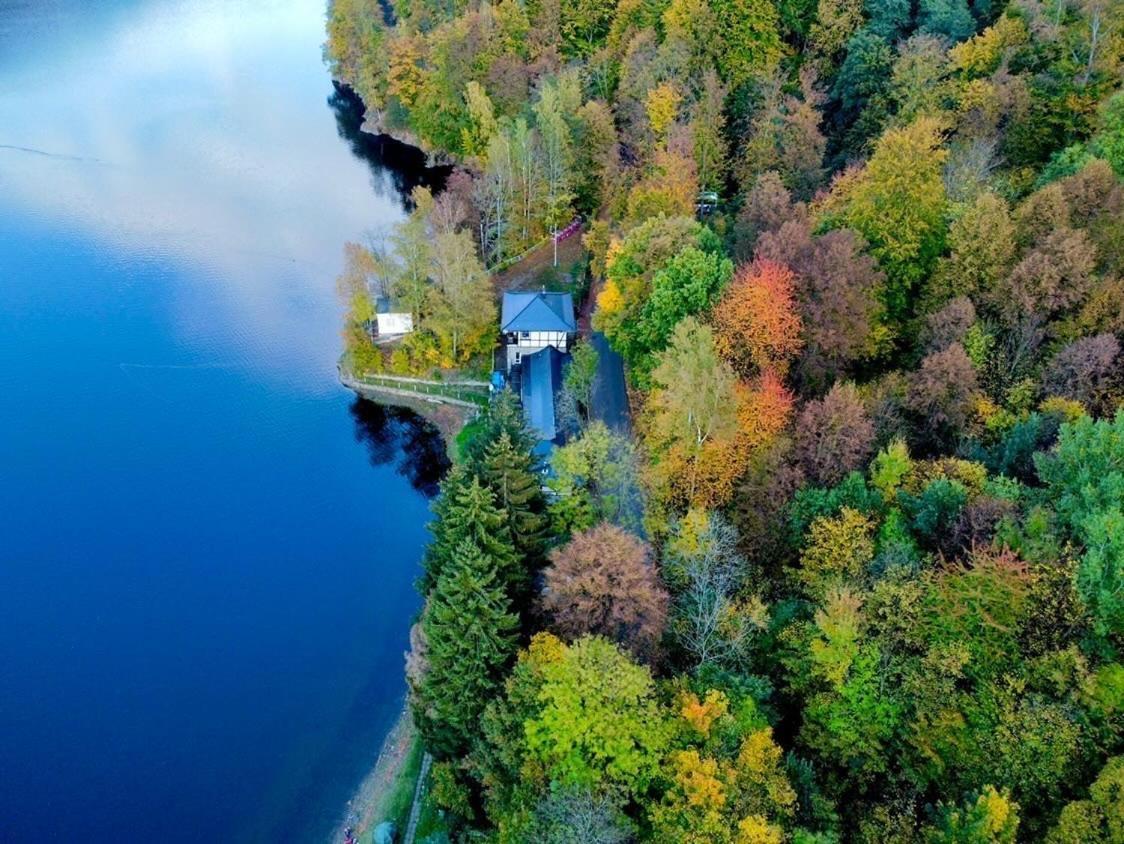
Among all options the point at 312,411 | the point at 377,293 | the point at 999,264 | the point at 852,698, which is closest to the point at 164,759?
the point at 312,411

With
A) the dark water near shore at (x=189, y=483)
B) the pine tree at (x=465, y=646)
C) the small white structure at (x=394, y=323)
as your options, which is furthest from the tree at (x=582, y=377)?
the pine tree at (x=465, y=646)

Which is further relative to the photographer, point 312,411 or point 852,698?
point 312,411

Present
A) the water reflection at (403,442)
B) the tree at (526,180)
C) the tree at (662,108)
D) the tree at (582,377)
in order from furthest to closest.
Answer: the tree at (526,180)
the tree at (662,108)
the water reflection at (403,442)
the tree at (582,377)

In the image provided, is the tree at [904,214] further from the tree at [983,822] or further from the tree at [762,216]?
the tree at [983,822]

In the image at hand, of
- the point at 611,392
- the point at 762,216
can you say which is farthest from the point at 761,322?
the point at 611,392

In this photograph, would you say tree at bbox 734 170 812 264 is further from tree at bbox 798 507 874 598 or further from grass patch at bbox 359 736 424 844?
grass patch at bbox 359 736 424 844

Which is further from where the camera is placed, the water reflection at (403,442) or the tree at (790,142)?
the tree at (790,142)

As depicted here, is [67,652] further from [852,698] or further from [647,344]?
Result: [852,698]

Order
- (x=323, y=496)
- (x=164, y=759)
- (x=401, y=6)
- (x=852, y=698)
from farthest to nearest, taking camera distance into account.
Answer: (x=401, y=6) < (x=323, y=496) < (x=164, y=759) < (x=852, y=698)
